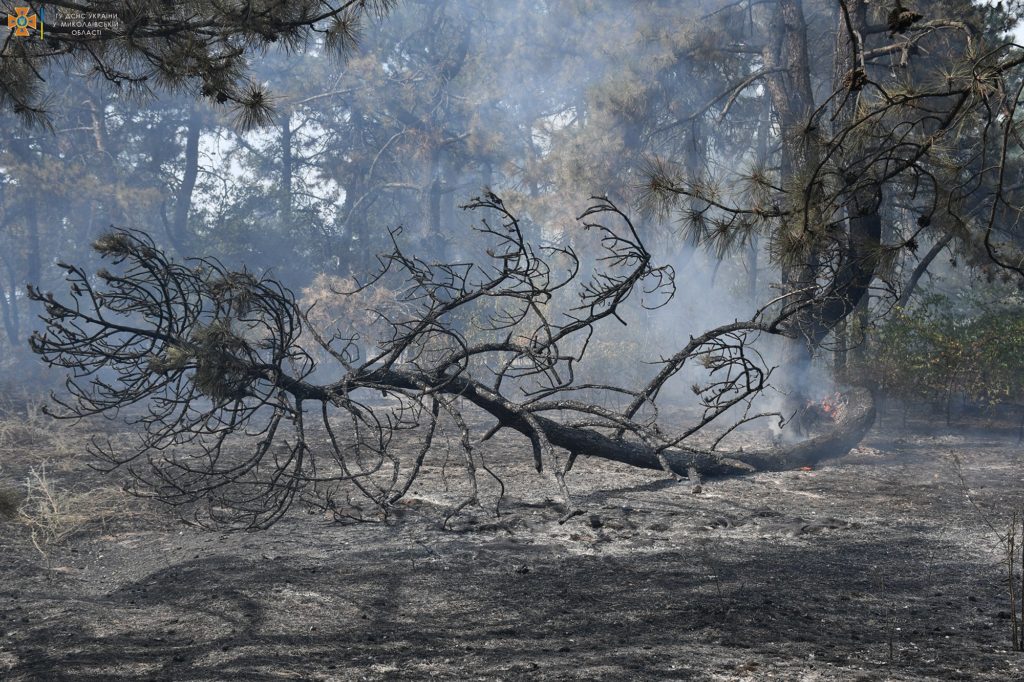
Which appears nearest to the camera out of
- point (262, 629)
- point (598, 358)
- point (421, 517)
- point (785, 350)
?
point (262, 629)

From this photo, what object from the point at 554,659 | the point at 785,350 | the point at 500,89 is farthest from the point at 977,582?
the point at 500,89

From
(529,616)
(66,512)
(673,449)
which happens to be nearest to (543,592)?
(529,616)

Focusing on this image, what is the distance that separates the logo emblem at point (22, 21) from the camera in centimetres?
→ 476

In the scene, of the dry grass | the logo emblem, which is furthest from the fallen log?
the logo emblem

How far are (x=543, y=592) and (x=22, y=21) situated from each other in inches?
189

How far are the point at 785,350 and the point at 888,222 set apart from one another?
3.51 meters

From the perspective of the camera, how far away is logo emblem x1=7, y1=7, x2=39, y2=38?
15.6ft

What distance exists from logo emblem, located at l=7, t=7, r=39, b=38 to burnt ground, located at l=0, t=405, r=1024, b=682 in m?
3.60

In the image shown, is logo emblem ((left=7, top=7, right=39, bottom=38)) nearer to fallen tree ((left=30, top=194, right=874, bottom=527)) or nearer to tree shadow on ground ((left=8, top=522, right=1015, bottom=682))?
fallen tree ((left=30, top=194, right=874, bottom=527))

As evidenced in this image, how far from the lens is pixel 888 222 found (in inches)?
567

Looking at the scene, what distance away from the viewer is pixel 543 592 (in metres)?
4.92

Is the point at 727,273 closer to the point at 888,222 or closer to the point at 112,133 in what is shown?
the point at 888,222

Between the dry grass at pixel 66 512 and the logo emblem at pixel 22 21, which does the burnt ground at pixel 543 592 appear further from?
the logo emblem at pixel 22 21

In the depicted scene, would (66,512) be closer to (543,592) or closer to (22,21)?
(22,21)
